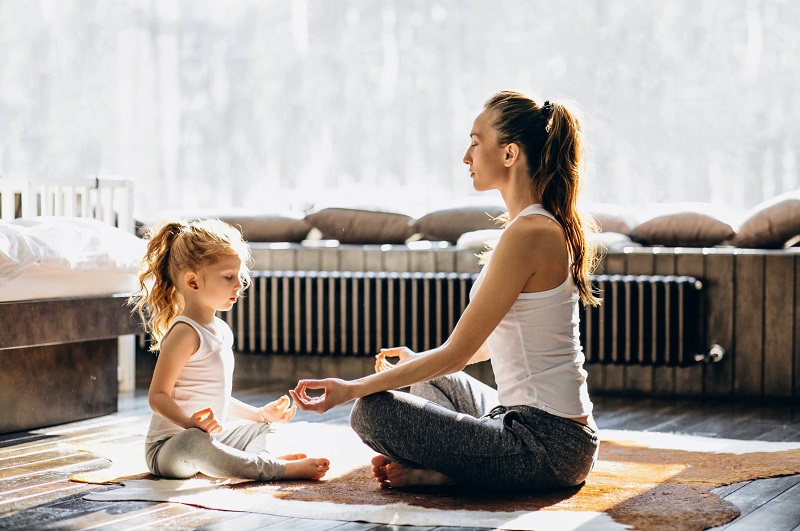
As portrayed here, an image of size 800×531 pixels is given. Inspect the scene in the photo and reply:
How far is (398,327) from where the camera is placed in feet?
13.7

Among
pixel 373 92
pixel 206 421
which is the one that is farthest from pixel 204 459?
pixel 373 92

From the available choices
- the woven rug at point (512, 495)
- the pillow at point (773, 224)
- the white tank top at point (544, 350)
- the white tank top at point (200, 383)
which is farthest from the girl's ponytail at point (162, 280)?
the pillow at point (773, 224)

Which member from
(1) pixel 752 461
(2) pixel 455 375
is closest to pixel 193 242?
(2) pixel 455 375

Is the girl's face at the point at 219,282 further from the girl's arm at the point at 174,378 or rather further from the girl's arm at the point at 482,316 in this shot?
the girl's arm at the point at 482,316

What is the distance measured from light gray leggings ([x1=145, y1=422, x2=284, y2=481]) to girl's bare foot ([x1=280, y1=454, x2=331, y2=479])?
0.6 inches

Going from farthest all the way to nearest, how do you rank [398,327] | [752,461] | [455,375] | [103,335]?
[398,327]
[103,335]
[752,461]
[455,375]

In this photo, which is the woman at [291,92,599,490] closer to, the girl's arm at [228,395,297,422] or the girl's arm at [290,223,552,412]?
the girl's arm at [290,223,552,412]

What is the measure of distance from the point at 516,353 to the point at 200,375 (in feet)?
2.33

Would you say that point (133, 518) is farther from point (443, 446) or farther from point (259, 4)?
point (259, 4)

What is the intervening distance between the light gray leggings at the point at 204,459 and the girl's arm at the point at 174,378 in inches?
1.1

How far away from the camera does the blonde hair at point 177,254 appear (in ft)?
7.72

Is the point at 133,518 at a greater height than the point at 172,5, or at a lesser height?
lesser

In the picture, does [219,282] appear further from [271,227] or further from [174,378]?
[271,227]

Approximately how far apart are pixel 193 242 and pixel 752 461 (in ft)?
4.47
